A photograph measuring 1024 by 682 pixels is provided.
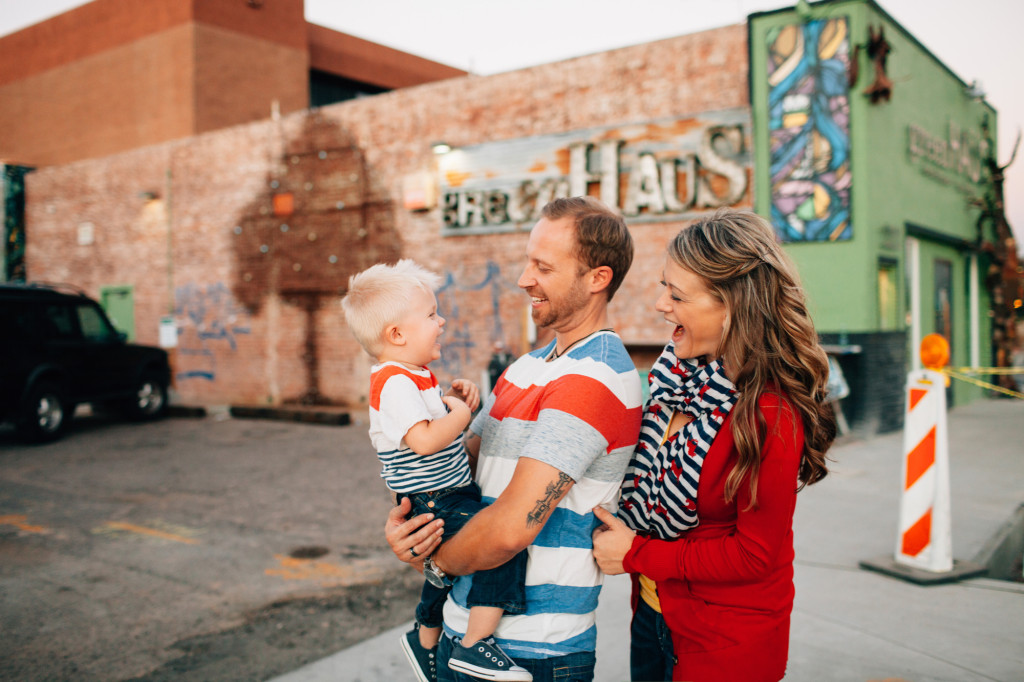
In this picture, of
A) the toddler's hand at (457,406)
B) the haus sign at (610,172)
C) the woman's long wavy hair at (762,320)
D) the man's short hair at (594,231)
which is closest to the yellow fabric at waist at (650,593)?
the woman's long wavy hair at (762,320)

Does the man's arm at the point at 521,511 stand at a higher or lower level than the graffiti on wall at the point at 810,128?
lower

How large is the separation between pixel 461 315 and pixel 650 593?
1051cm

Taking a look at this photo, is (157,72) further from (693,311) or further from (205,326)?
(693,311)

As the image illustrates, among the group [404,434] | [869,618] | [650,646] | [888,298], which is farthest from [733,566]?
[888,298]

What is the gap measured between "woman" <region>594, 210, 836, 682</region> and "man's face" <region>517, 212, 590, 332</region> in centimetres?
23

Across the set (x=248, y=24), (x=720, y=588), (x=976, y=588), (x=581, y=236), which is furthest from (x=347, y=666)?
(x=248, y=24)

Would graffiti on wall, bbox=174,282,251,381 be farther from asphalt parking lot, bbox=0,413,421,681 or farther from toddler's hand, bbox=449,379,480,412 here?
toddler's hand, bbox=449,379,480,412

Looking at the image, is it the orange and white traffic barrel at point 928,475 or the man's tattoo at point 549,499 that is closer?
the man's tattoo at point 549,499

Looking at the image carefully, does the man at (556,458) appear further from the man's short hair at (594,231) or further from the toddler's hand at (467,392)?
the toddler's hand at (467,392)

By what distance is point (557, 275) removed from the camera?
1854 mm

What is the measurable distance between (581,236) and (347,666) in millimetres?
2646

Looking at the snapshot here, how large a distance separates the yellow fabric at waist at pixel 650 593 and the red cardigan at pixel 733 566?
3.3 inches

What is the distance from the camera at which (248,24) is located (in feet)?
65.2

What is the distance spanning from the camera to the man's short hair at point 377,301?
2.11 meters
